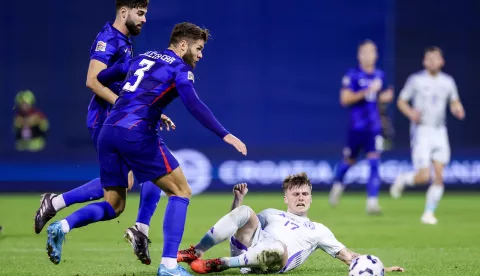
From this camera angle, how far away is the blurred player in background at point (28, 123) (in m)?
19.3

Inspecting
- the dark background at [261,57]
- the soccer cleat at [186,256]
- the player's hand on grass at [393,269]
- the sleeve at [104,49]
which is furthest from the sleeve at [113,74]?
the dark background at [261,57]

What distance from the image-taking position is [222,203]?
15.7 metres

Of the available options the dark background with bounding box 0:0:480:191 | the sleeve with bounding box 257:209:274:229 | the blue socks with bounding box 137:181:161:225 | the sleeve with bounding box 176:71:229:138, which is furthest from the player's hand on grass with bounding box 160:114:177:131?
the dark background with bounding box 0:0:480:191

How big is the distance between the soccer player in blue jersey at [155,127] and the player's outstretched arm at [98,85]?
63 centimetres

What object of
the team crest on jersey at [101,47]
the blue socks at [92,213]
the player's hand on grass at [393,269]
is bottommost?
the player's hand on grass at [393,269]

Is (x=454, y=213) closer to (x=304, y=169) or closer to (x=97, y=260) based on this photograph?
(x=304, y=169)

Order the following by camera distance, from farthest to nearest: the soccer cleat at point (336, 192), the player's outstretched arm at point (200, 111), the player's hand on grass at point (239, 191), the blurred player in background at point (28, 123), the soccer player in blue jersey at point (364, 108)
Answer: the blurred player in background at point (28, 123) < the soccer cleat at point (336, 192) < the soccer player in blue jersey at point (364, 108) < the player's hand on grass at point (239, 191) < the player's outstretched arm at point (200, 111)

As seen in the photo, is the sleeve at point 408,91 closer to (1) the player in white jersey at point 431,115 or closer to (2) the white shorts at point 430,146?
(1) the player in white jersey at point 431,115

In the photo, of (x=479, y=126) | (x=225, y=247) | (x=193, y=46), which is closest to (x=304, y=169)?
(x=479, y=126)

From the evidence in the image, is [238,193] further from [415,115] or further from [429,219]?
[415,115]

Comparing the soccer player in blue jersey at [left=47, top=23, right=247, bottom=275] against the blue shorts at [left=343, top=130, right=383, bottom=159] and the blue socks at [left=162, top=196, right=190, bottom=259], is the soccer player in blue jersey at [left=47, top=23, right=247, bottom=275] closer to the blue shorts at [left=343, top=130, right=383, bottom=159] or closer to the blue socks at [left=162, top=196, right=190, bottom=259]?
the blue socks at [left=162, top=196, right=190, bottom=259]

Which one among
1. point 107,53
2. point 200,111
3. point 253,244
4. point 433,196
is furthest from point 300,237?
point 433,196

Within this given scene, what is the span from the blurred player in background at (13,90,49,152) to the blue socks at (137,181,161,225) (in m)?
10.8

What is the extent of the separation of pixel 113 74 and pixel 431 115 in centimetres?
655
